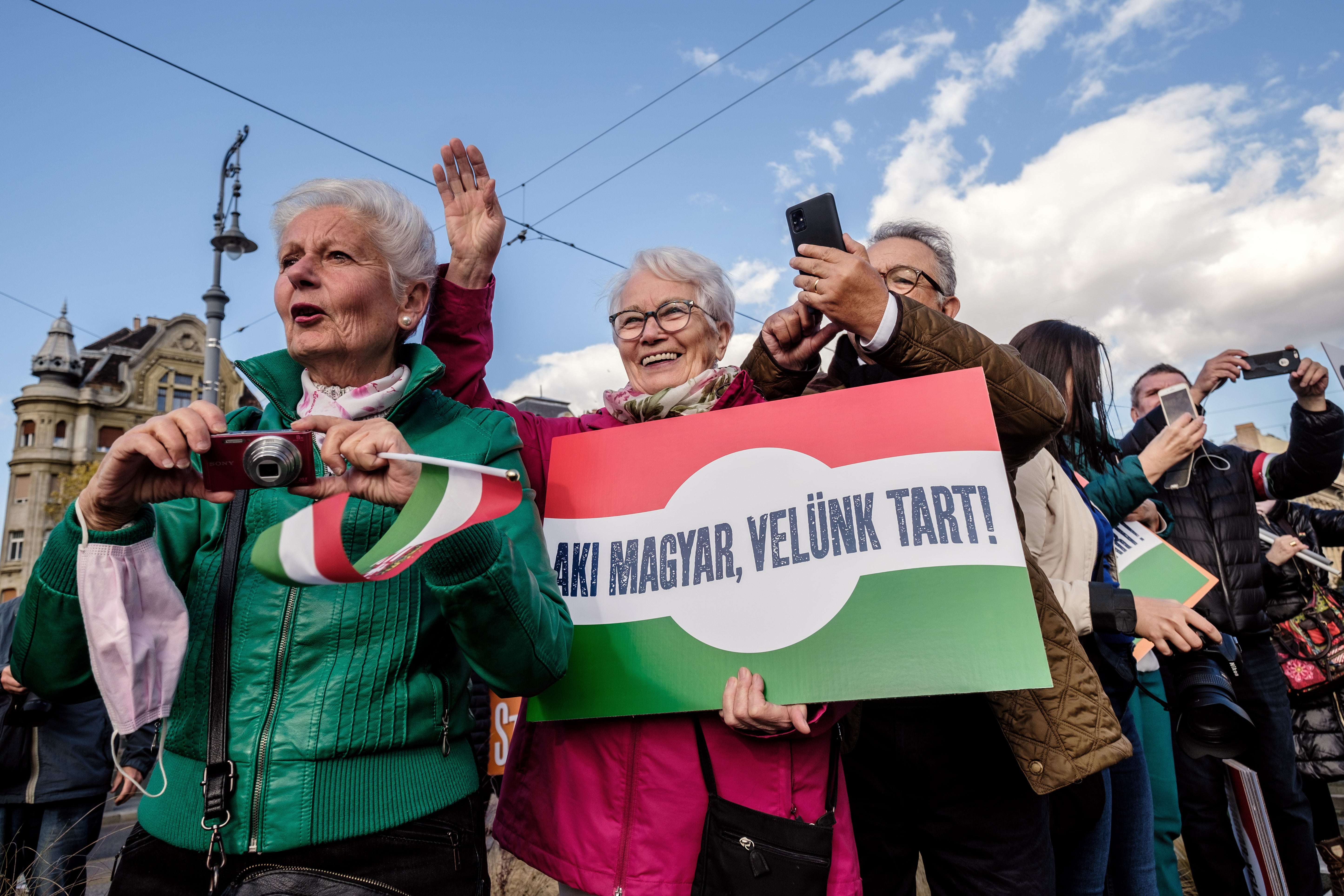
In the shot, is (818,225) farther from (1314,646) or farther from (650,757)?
(1314,646)

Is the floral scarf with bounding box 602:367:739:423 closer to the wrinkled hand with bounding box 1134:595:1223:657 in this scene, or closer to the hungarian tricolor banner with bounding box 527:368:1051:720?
the hungarian tricolor banner with bounding box 527:368:1051:720

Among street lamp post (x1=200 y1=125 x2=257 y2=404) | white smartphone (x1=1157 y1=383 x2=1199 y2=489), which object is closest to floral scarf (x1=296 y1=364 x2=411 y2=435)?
white smartphone (x1=1157 y1=383 x2=1199 y2=489)

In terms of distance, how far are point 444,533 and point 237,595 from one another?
0.54 m

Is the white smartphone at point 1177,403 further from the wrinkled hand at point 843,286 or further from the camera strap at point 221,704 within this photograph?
the camera strap at point 221,704

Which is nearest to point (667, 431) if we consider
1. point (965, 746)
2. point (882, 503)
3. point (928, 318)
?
point (882, 503)

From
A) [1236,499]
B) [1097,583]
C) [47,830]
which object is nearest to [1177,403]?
[1236,499]

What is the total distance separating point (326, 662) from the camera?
1.35m

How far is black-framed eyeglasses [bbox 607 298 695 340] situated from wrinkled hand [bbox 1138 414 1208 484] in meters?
1.84

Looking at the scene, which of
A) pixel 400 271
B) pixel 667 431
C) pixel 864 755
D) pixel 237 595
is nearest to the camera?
pixel 237 595

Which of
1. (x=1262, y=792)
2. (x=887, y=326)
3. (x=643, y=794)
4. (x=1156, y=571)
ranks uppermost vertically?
(x=887, y=326)

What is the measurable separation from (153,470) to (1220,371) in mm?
4289

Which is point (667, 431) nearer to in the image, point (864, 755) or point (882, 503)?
point (882, 503)

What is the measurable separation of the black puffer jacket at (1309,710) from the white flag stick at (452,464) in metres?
4.30

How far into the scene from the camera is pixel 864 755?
207cm
